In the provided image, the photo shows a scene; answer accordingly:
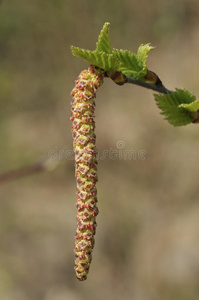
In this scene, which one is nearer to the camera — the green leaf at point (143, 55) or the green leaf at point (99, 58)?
the green leaf at point (99, 58)

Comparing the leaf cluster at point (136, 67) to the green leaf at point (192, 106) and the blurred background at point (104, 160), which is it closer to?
the green leaf at point (192, 106)

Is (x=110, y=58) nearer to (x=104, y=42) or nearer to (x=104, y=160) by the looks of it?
(x=104, y=42)

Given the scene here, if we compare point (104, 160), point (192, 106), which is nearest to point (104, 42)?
point (192, 106)

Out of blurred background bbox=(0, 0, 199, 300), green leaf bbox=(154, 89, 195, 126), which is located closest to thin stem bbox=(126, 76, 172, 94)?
green leaf bbox=(154, 89, 195, 126)

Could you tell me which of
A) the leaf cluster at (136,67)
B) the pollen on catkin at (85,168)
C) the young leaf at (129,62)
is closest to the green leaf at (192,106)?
the leaf cluster at (136,67)

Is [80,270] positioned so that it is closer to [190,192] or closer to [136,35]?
[190,192]
